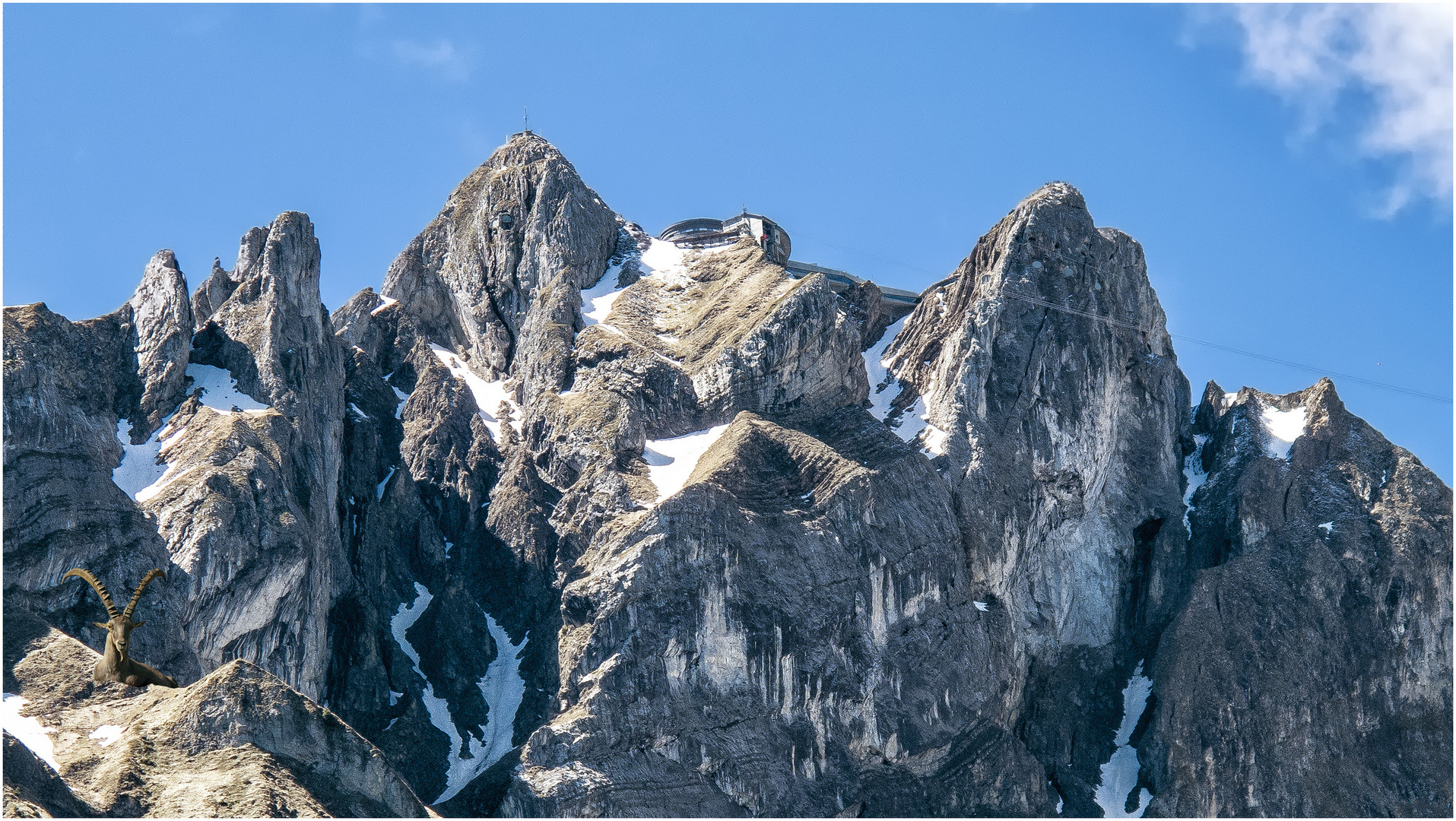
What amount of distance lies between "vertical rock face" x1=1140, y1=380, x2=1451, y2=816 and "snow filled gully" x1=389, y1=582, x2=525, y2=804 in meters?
38.7

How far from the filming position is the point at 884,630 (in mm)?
123875

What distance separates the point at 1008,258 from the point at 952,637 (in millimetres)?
29891

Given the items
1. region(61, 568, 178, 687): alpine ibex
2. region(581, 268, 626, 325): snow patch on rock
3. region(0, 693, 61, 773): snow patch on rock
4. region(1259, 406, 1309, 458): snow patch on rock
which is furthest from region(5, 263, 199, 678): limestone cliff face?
region(1259, 406, 1309, 458): snow patch on rock

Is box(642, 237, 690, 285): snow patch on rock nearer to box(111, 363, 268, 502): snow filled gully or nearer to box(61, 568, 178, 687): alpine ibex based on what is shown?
box(111, 363, 268, 502): snow filled gully

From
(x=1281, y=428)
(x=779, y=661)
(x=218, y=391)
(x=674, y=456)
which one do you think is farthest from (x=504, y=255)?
(x=1281, y=428)

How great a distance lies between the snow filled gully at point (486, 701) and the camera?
12550 cm

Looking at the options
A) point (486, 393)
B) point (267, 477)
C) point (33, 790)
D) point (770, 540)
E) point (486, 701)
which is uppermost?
point (486, 393)

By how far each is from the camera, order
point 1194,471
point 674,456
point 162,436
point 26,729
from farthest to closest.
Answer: point 1194,471 < point 674,456 < point 162,436 < point 26,729

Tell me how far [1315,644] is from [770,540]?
116 feet

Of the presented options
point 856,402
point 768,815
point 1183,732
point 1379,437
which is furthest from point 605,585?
point 1379,437

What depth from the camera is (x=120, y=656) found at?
8675 centimetres

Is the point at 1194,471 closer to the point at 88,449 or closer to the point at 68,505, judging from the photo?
the point at 88,449

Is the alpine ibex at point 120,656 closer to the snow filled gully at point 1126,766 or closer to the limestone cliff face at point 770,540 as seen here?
the limestone cliff face at point 770,540

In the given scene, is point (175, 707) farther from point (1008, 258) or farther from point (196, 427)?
point (1008, 258)
